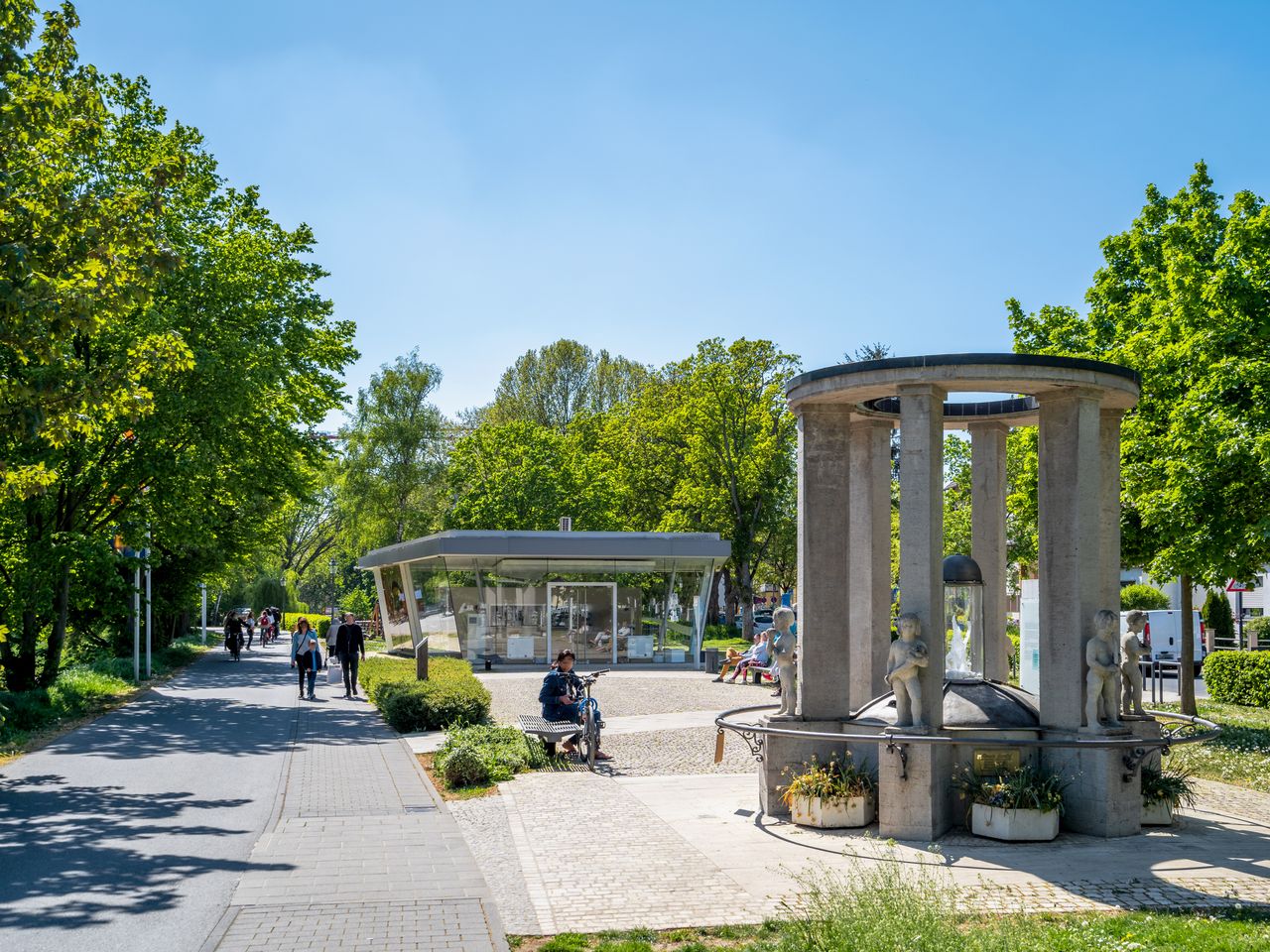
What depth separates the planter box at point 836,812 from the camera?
1044cm

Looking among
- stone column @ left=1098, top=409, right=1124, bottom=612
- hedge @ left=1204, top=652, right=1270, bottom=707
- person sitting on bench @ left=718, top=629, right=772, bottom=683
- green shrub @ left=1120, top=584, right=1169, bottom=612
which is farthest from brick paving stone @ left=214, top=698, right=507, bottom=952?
green shrub @ left=1120, top=584, right=1169, bottom=612

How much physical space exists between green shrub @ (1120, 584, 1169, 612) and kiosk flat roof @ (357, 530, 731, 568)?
21755 mm

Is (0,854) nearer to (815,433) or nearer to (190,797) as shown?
(190,797)

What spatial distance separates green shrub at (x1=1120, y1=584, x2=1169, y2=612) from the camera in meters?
47.9

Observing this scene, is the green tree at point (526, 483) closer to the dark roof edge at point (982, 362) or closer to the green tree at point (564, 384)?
the green tree at point (564, 384)

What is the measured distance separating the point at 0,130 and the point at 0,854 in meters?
6.84

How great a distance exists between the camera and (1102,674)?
411 inches

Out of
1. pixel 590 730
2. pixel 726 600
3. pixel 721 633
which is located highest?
pixel 726 600

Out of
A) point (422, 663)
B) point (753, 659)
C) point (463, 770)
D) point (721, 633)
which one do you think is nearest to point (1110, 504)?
point (463, 770)

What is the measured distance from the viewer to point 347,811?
1166 cm

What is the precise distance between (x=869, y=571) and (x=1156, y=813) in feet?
12.2

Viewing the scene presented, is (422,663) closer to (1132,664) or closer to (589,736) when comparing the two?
(589,736)

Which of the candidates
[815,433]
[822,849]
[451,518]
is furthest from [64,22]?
[451,518]

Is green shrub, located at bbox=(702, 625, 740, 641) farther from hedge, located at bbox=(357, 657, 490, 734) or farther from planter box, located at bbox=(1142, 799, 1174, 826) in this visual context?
planter box, located at bbox=(1142, 799, 1174, 826)
